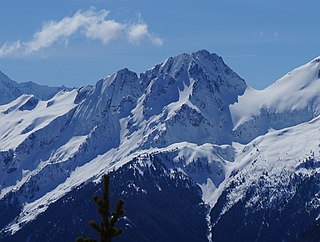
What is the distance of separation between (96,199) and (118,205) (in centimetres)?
97

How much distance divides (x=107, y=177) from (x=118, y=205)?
1.41m

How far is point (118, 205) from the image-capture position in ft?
110

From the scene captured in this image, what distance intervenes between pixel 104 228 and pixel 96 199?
134cm

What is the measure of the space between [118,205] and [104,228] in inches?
57.0

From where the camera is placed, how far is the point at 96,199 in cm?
3378

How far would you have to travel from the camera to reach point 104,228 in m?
34.3

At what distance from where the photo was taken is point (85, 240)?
112 ft

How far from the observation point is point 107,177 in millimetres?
34250

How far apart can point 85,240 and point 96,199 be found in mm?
1732

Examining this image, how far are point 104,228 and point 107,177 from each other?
6.75ft
